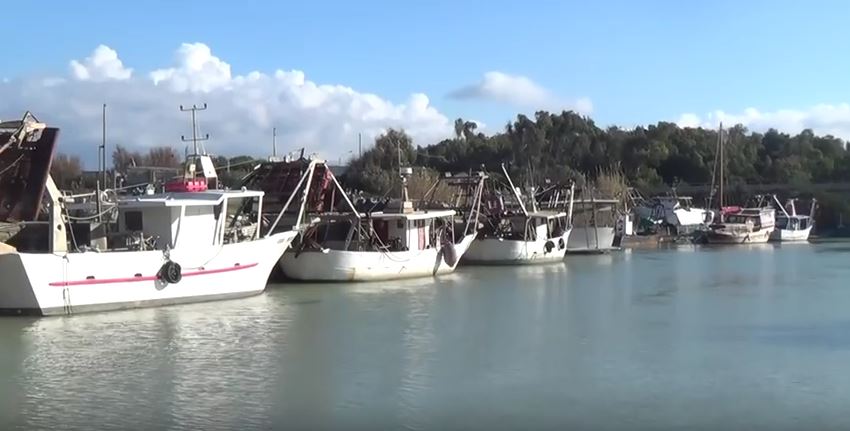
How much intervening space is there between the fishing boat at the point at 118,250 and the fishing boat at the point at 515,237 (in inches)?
657

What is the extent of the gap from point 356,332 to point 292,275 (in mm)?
12068

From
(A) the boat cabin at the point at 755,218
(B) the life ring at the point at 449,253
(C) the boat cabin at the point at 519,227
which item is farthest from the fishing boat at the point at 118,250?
(A) the boat cabin at the point at 755,218

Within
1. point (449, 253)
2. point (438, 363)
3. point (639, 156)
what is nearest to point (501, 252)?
point (449, 253)

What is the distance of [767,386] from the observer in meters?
16.3

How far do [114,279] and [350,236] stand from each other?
1149 centimetres

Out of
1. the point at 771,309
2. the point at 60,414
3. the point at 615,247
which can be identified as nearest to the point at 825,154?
the point at 615,247

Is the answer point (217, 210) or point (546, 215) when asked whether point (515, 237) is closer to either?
point (546, 215)

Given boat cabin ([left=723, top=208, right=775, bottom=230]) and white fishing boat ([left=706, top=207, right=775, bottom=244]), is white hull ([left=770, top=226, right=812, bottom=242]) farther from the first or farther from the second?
boat cabin ([left=723, top=208, right=775, bottom=230])

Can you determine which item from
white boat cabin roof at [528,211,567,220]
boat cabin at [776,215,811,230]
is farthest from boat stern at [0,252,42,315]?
boat cabin at [776,215,811,230]

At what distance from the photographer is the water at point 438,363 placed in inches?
557

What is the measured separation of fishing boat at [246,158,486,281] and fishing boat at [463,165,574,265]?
17.5ft

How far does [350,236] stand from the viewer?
35156mm

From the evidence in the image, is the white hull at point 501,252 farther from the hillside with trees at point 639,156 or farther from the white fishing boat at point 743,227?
the hillside with trees at point 639,156

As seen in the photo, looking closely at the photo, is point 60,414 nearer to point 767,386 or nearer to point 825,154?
point 767,386
